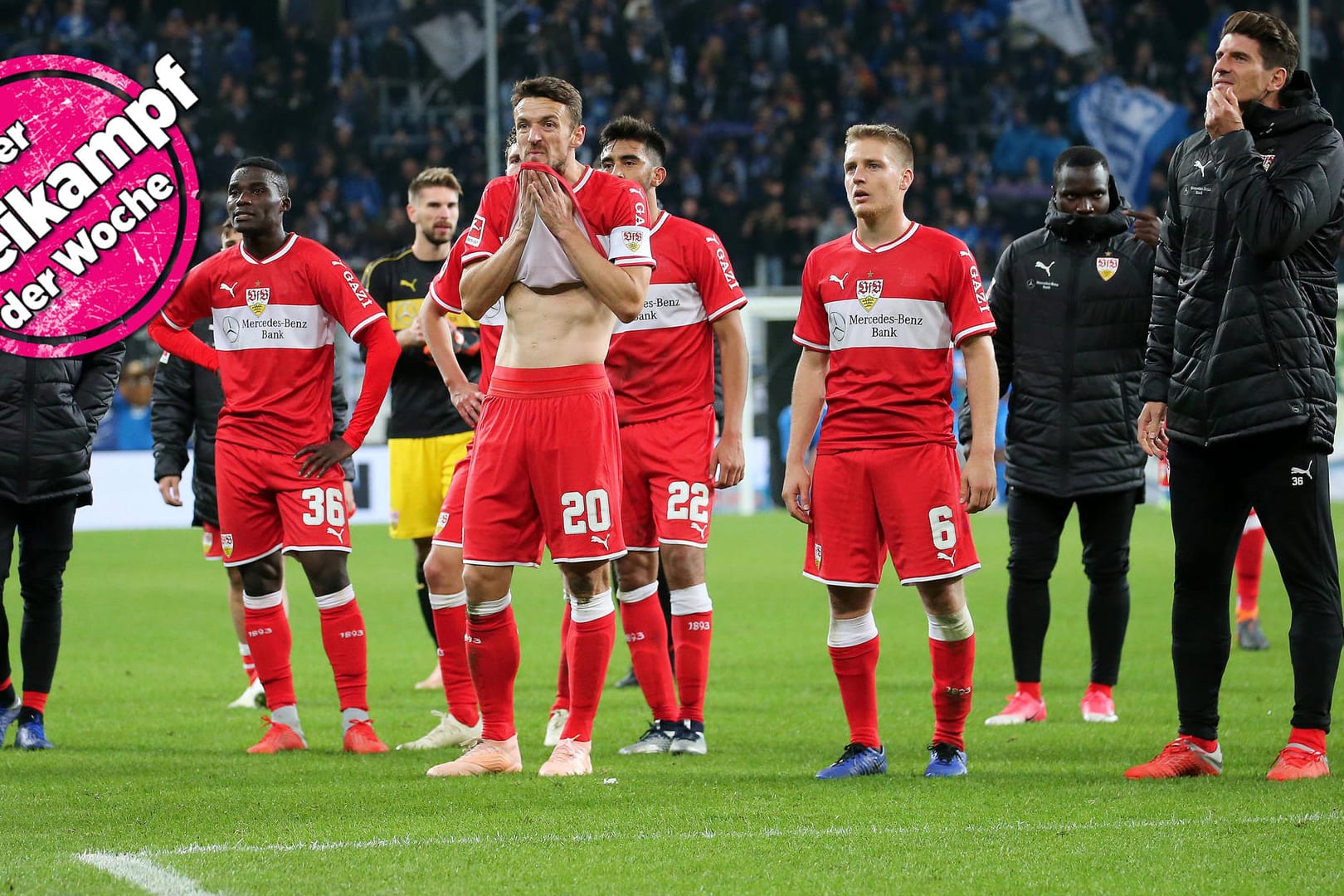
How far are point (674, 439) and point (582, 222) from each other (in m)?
1.23

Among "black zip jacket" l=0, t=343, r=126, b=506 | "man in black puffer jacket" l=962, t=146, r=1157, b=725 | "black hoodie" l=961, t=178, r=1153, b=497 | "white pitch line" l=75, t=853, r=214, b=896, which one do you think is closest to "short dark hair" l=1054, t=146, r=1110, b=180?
"man in black puffer jacket" l=962, t=146, r=1157, b=725

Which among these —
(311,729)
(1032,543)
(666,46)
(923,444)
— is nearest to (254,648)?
(311,729)

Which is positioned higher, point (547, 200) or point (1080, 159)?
point (1080, 159)

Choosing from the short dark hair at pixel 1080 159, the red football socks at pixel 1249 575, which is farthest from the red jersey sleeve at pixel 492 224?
the red football socks at pixel 1249 575

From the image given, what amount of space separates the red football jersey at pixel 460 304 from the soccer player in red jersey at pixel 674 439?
508mm

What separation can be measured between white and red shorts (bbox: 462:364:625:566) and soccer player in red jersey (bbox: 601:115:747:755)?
831 millimetres

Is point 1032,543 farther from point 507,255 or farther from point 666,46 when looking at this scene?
point 666,46

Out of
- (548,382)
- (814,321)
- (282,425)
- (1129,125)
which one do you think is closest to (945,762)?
(814,321)

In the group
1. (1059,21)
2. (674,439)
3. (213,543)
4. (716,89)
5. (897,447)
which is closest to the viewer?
(897,447)

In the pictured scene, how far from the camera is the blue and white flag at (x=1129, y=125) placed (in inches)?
958

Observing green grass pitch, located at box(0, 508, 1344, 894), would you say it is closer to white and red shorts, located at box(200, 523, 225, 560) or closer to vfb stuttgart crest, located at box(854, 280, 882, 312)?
white and red shorts, located at box(200, 523, 225, 560)

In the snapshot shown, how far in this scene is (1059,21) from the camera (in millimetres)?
26172

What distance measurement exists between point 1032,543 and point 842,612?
69.6 inches

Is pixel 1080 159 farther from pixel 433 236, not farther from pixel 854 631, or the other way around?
pixel 433 236
